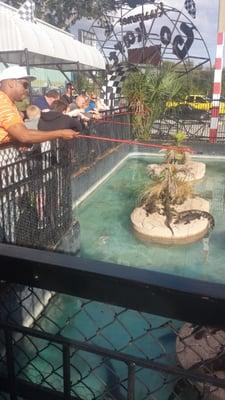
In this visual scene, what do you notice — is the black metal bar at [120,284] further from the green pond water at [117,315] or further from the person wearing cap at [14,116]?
the person wearing cap at [14,116]

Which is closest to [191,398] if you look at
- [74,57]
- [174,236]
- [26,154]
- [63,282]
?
[63,282]

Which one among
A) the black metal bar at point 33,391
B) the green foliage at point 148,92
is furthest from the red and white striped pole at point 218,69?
the black metal bar at point 33,391

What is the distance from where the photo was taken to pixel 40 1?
29906mm

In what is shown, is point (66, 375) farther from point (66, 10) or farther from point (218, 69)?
point (66, 10)

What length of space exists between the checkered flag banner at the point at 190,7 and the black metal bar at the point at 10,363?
20.0 meters

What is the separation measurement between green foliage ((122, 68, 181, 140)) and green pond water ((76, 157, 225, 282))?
12.0 ft

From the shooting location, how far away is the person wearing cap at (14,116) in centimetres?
317

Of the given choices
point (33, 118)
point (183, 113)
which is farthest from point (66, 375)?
point (183, 113)

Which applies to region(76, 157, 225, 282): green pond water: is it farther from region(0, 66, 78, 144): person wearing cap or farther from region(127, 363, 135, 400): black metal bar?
region(127, 363, 135, 400): black metal bar

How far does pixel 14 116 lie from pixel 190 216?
359 centimetres

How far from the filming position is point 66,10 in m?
31.4

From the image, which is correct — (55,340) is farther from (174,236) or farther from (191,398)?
(174,236)

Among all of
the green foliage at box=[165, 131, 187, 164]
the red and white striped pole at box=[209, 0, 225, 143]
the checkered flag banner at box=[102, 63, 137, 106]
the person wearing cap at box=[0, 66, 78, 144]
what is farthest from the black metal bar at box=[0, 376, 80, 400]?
the checkered flag banner at box=[102, 63, 137, 106]

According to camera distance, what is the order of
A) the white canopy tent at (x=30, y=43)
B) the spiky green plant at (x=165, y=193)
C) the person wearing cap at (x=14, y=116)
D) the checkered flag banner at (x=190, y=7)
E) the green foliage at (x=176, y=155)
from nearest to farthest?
the person wearing cap at (x=14, y=116) < the spiky green plant at (x=165, y=193) < the white canopy tent at (x=30, y=43) < the green foliage at (x=176, y=155) < the checkered flag banner at (x=190, y=7)
